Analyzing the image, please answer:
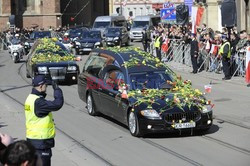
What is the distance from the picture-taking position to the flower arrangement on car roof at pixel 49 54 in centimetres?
2330

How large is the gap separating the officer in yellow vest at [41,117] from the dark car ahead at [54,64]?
14263 millimetres

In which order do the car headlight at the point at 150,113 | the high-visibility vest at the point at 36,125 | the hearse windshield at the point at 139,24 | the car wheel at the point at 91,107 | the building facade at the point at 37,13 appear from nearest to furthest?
1. the high-visibility vest at the point at 36,125
2. the car headlight at the point at 150,113
3. the car wheel at the point at 91,107
4. the hearse windshield at the point at 139,24
5. the building facade at the point at 37,13

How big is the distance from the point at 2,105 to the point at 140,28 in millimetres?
35703

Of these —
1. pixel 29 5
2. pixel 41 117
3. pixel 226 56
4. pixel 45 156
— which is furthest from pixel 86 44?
pixel 45 156

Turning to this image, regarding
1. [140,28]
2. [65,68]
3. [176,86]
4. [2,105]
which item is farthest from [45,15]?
[176,86]

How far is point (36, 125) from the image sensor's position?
799 centimetres

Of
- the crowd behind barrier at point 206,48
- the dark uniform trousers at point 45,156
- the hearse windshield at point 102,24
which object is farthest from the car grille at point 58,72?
→ the hearse windshield at point 102,24

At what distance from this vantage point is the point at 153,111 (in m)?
12.2

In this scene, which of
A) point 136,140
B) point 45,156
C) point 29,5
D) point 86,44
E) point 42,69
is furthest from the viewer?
point 29,5

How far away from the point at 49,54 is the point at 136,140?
12.0 m

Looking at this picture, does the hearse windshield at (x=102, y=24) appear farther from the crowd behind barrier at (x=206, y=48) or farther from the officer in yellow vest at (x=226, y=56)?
the officer in yellow vest at (x=226, y=56)

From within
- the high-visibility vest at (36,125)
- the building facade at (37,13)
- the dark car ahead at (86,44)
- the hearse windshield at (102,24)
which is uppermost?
the building facade at (37,13)

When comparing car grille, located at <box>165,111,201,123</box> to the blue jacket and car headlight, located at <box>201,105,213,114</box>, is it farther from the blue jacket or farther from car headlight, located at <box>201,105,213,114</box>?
the blue jacket

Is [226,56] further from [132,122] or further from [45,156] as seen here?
[45,156]
